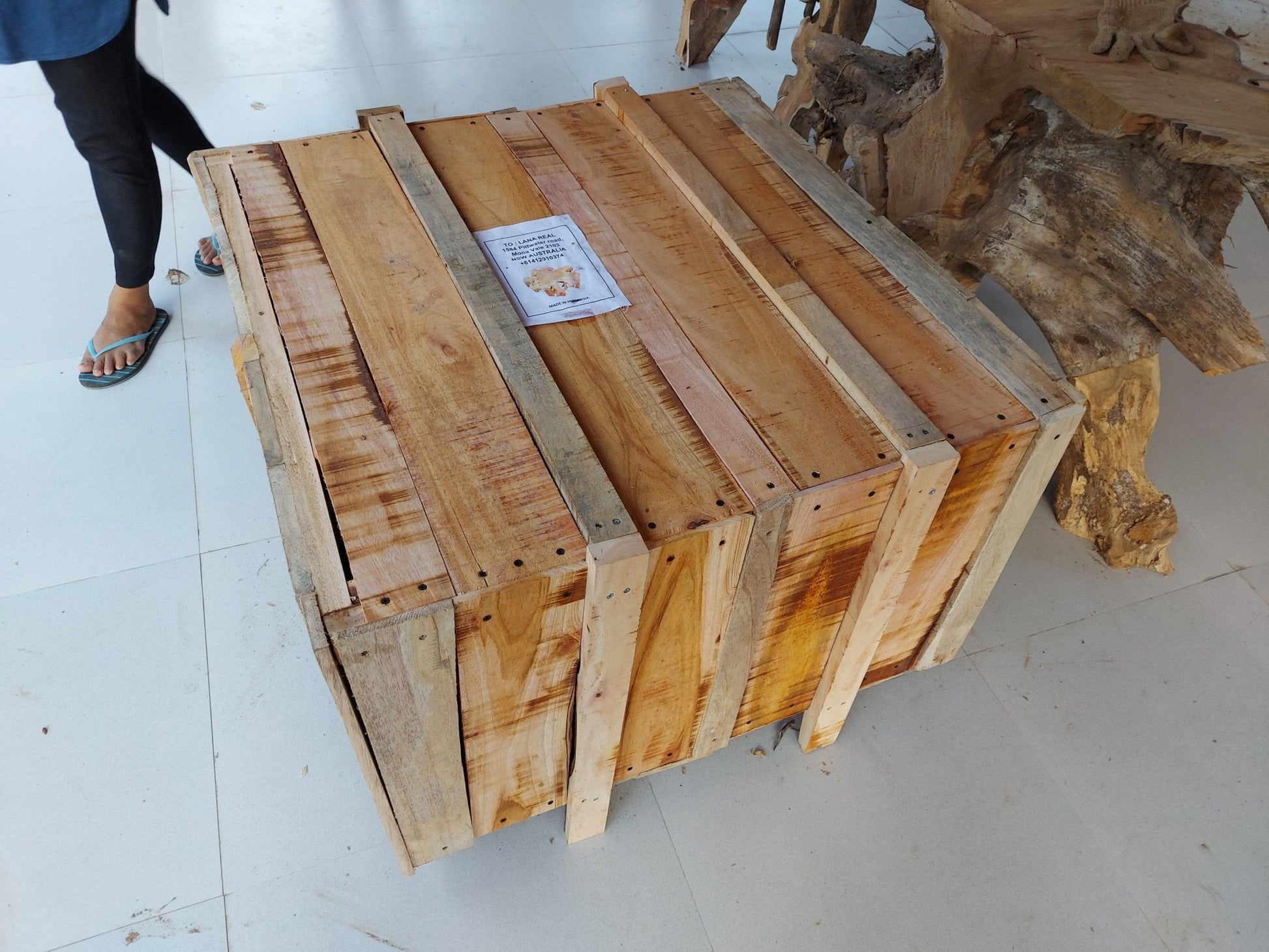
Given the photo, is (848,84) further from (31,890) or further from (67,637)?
(31,890)

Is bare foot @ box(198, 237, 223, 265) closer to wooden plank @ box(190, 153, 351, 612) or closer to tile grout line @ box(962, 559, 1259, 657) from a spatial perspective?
wooden plank @ box(190, 153, 351, 612)

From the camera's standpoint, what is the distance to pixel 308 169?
1616 mm

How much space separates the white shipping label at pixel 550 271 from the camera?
4.58 feet

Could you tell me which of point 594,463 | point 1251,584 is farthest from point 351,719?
point 1251,584

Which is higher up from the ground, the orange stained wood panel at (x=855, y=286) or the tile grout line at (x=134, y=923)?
the orange stained wood panel at (x=855, y=286)

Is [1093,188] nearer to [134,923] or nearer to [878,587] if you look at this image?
[878,587]

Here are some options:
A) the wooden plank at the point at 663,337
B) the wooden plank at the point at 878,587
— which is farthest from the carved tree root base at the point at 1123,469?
the wooden plank at the point at 663,337

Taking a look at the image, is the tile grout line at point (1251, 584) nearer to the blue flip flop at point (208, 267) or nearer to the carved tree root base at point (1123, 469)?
the carved tree root base at point (1123, 469)

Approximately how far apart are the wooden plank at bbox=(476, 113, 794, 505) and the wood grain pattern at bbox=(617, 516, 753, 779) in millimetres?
92

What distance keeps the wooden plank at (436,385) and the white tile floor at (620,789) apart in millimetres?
692

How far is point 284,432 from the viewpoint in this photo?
121cm

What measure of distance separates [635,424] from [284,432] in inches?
18.1

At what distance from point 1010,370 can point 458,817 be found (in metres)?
1.02

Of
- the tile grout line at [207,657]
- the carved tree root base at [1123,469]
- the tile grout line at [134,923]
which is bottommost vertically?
the tile grout line at [134,923]
